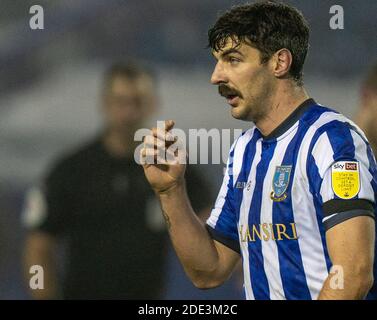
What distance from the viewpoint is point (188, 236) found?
8.03 ft

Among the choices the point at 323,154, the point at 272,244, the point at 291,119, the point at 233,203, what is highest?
the point at 291,119

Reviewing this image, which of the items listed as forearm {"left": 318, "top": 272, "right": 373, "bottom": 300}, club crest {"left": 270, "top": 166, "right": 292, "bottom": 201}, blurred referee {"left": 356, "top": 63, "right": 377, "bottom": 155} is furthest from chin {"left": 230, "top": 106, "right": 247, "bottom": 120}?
blurred referee {"left": 356, "top": 63, "right": 377, "bottom": 155}

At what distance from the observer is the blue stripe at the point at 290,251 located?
2.24 m

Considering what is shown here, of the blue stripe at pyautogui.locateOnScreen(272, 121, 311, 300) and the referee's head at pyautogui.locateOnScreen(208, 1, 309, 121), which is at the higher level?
the referee's head at pyautogui.locateOnScreen(208, 1, 309, 121)

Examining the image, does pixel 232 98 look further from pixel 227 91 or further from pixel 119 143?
pixel 119 143

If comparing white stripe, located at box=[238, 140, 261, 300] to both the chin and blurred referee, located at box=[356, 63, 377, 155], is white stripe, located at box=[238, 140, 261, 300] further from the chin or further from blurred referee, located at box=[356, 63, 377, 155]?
blurred referee, located at box=[356, 63, 377, 155]

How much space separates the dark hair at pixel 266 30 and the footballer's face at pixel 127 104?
1.38 metres

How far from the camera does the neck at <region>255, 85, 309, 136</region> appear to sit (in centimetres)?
239

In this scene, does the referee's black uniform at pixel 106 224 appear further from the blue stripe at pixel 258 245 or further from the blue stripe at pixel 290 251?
the blue stripe at pixel 290 251

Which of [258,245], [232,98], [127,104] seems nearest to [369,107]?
[127,104]

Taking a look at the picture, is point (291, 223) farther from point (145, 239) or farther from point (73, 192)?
point (73, 192)

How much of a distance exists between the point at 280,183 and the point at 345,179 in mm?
272

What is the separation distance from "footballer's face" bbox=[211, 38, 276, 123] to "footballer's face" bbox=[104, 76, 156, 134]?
1420 mm

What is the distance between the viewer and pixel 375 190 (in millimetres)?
2127
